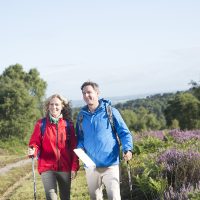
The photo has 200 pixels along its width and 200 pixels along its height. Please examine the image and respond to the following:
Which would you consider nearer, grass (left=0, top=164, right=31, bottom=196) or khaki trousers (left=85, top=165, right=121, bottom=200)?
khaki trousers (left=85, top=165, right=121, bottom=200)

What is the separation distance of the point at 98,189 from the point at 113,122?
109cm

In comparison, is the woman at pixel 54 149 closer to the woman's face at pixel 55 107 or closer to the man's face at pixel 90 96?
the woman's face at pixel 55 107

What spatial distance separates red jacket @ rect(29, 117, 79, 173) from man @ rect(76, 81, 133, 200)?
42 centimetres

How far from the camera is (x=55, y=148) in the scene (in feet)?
25.5

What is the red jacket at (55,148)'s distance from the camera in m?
7.78

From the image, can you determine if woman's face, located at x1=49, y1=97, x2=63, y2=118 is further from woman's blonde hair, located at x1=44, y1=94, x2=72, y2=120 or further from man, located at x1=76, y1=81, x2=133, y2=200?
man, located at x1=76, y1=81, x2=133, y2=200

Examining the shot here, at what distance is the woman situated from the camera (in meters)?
7.79

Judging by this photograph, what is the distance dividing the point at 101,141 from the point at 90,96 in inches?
28.2

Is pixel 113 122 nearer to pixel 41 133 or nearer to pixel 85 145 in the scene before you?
pixel 85 145

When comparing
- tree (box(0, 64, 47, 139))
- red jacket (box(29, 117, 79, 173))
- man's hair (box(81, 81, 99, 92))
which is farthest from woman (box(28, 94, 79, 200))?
tree (box(0, 64, 47, 139))

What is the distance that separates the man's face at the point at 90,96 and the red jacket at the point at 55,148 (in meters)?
0.72

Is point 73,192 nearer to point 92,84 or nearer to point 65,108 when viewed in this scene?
point 65,108

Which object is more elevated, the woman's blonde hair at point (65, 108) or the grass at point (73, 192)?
the woman's blonde hair at point (65, 108)

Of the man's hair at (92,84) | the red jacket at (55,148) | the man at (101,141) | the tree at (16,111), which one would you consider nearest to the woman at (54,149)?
the red jacket at (55,148)
